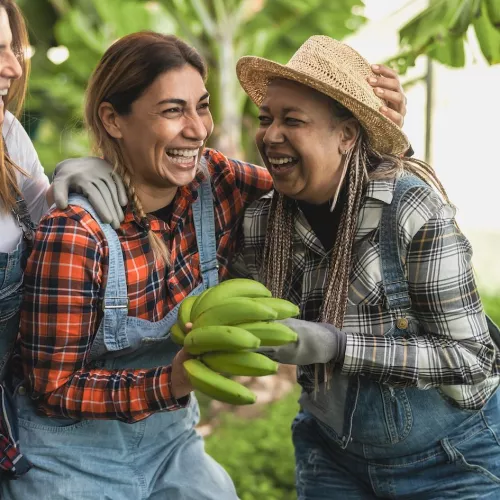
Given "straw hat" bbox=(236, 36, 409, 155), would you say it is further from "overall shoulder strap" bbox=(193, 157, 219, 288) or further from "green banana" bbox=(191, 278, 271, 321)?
"green banana" bbox=(191, 278, 271, 321)

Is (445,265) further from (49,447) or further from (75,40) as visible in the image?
(75,40)

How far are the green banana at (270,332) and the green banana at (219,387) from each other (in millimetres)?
135

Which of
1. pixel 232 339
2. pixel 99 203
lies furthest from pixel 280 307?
pixel 99 203

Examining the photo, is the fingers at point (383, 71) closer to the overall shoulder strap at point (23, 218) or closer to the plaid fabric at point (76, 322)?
the plaid fabric at point (76, 322)

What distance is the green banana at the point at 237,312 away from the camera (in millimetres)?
1834

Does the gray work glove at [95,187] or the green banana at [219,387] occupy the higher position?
the gray work glove at [95,187]

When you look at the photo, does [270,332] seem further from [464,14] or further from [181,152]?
[464,14]

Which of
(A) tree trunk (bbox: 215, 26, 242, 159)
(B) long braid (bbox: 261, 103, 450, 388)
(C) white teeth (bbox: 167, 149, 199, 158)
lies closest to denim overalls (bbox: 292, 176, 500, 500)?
(B) long braid (bbox: 261, 103, 450, 388)

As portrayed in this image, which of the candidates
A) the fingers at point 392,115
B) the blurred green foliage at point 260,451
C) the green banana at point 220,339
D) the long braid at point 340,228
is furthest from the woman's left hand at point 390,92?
the blurred green foliage at point 260,451

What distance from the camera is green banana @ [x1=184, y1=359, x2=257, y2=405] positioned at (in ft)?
5.88

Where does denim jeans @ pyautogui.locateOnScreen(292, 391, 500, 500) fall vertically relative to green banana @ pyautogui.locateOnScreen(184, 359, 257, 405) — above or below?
below

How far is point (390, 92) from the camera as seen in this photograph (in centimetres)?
238

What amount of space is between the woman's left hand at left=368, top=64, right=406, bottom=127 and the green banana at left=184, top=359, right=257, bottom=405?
1003 mm

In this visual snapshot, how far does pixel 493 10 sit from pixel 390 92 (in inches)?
38.3
